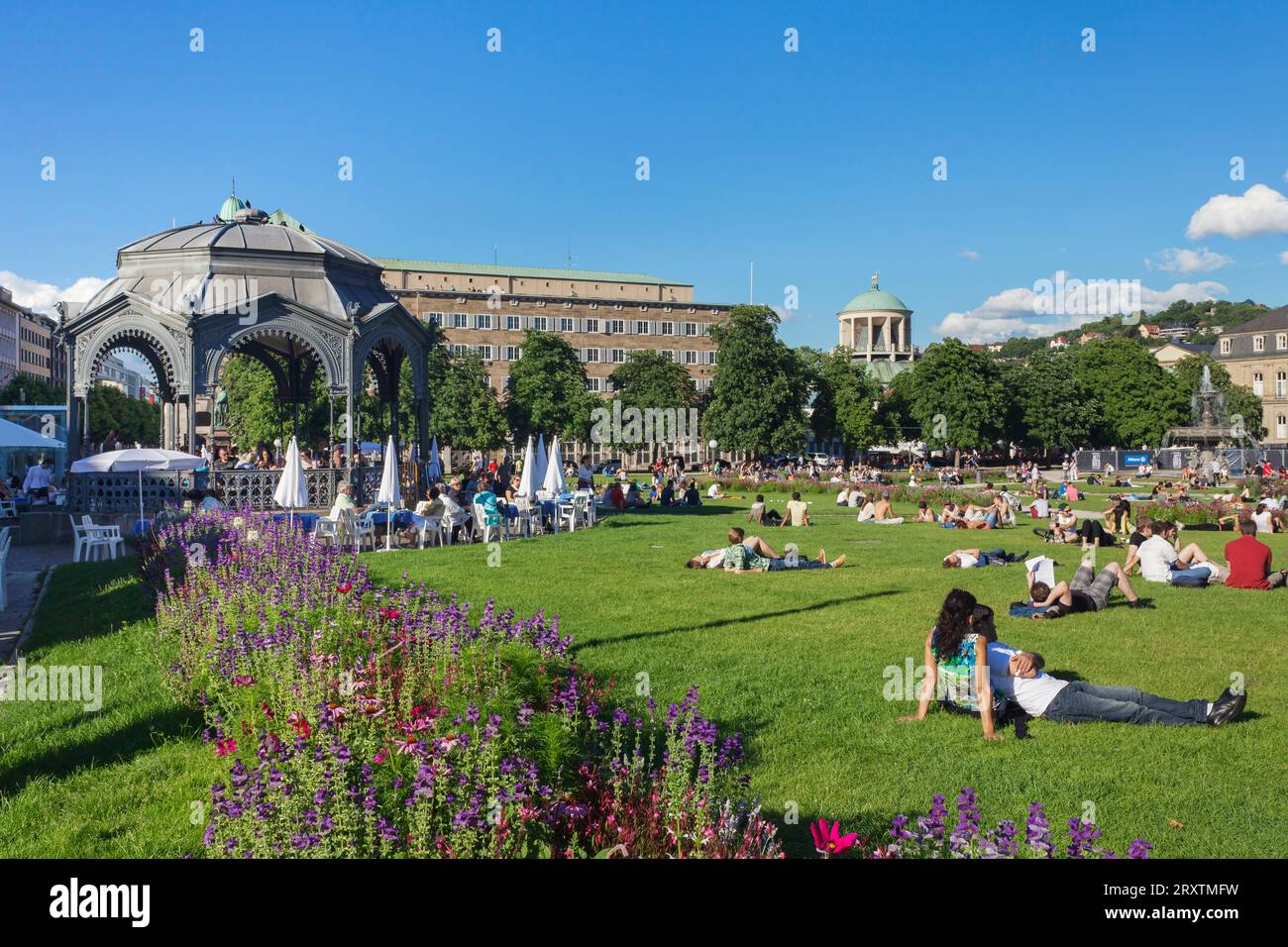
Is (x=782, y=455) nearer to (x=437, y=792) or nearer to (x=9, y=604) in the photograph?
(x=9, y=604)

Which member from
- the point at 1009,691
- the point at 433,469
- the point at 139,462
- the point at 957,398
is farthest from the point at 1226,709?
the point at 957,398

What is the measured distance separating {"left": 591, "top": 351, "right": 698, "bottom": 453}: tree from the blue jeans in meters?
85.4

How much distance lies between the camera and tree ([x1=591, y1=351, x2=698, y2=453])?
95.1 m

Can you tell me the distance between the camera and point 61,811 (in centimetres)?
629

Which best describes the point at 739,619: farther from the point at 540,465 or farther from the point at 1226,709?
the point at 540,465

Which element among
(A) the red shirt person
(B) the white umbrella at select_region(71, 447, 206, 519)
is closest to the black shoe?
(A) the red shirt person

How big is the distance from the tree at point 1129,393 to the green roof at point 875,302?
6403 centimetres

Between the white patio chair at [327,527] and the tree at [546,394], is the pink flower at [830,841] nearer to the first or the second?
the white patio chair at [327,527]

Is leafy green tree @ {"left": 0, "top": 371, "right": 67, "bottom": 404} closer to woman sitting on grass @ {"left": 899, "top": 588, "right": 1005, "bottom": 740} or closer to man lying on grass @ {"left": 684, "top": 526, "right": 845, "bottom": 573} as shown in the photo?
man lying on grass @ {"left": 684, "top": 526, "right": 845, "bottom": 573}

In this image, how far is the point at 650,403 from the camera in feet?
311
